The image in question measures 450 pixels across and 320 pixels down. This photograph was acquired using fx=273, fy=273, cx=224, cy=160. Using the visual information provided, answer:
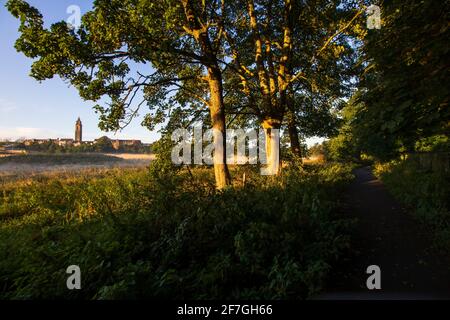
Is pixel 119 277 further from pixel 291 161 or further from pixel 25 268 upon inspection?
pixel 291 161

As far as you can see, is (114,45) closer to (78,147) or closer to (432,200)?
(432,200)

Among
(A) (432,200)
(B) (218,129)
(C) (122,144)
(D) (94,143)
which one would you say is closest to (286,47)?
(B) (218,129)

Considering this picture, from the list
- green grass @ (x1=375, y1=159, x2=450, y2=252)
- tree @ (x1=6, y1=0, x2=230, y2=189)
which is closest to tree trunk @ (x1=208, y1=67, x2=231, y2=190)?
tree @ (x1=6, y1=0, x2=230, y2=189)

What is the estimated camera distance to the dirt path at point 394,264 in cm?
436

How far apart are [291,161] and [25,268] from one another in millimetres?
15468

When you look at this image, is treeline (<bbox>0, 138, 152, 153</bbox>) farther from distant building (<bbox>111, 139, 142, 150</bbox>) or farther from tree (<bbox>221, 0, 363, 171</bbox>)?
tree (<bbox>221, 0, 363, 171</bbox>)

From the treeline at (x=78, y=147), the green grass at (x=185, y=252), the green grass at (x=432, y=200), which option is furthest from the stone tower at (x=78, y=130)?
the green grass at (x=432, y=200)

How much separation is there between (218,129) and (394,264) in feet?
26.2

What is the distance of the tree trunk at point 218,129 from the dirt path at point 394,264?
551cm

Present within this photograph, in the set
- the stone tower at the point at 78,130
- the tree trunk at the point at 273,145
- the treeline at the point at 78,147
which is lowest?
the tree trunk at the point at 273,145

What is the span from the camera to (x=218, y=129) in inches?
459

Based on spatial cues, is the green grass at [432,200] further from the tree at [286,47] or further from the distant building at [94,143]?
the distant building at [94,143]

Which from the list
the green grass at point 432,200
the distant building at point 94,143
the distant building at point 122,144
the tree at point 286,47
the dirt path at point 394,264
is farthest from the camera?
the distant building at point 122,144
